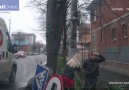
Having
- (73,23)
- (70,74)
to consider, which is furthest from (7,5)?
(70,74)

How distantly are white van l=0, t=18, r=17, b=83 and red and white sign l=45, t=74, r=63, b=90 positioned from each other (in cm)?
439

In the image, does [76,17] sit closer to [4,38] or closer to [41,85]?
[4,38]

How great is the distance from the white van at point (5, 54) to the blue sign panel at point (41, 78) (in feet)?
12.9

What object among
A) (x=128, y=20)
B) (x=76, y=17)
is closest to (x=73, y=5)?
(x=76, y=17)

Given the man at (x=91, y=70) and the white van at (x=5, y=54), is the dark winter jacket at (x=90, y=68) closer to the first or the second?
the man at (x=91, y=70)

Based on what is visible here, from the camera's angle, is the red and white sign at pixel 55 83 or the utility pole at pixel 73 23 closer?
the red and white sign at pixel 55 83

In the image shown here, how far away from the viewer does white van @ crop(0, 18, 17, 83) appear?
10.2 meters

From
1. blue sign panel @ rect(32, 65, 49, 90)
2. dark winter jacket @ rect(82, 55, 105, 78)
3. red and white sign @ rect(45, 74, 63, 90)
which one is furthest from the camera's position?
dark winter jacket @ rect(82, 55, 105, 78)

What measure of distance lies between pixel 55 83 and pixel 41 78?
1.58 feet

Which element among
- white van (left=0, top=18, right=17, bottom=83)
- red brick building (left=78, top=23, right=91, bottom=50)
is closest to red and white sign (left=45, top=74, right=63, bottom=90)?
white van (left=0, top=18, right=17, bottom=83)

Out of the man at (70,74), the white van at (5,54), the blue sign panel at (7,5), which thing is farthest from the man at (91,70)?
the white van at (5,54)

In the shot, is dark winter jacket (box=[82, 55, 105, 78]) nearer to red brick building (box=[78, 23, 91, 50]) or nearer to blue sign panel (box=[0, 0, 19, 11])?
blue sign panel (box=[0, 0, 19, 11])

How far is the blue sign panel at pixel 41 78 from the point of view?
6.22 meters

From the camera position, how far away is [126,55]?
13.4m
